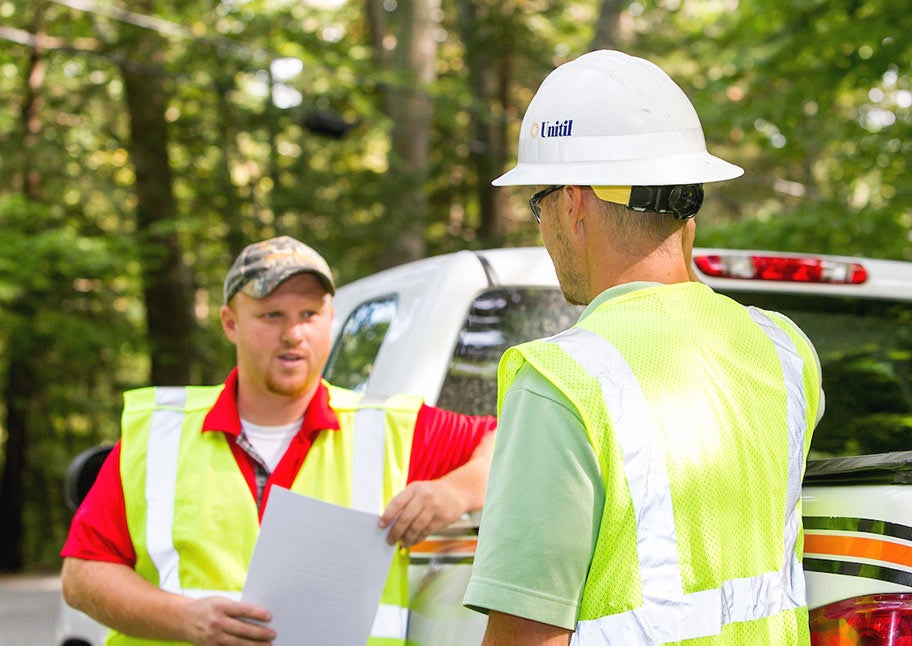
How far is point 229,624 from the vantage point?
277 cm

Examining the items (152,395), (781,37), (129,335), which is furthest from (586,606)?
(129,335)

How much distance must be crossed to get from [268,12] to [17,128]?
422 cm

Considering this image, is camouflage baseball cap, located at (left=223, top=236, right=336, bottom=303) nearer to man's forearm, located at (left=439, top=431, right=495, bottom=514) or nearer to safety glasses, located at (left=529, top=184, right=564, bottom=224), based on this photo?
man's forearm, located at (left=439, top=431, right=495, bottom=514)

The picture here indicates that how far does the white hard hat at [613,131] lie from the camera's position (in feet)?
6.48

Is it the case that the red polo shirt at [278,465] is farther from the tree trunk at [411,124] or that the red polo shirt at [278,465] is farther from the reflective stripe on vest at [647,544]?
the tree trunk at [411,124]

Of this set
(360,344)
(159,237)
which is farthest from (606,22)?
(360,344)

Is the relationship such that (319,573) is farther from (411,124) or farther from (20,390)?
(20,390)

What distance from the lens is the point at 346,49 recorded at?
17.5 metres

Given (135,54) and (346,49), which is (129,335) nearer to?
(135,54)

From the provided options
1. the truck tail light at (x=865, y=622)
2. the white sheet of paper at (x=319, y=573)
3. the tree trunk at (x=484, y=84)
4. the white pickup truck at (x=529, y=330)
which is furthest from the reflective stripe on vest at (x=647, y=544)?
the tree trunk at (x=484, y=84)

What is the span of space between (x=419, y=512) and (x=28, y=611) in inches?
473

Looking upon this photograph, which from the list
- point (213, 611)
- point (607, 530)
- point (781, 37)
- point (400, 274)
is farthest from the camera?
point (781, 37)

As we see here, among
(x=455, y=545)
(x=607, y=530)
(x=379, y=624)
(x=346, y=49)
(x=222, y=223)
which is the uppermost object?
(x=346, y=49)

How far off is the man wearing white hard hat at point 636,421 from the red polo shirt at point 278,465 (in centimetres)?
119
